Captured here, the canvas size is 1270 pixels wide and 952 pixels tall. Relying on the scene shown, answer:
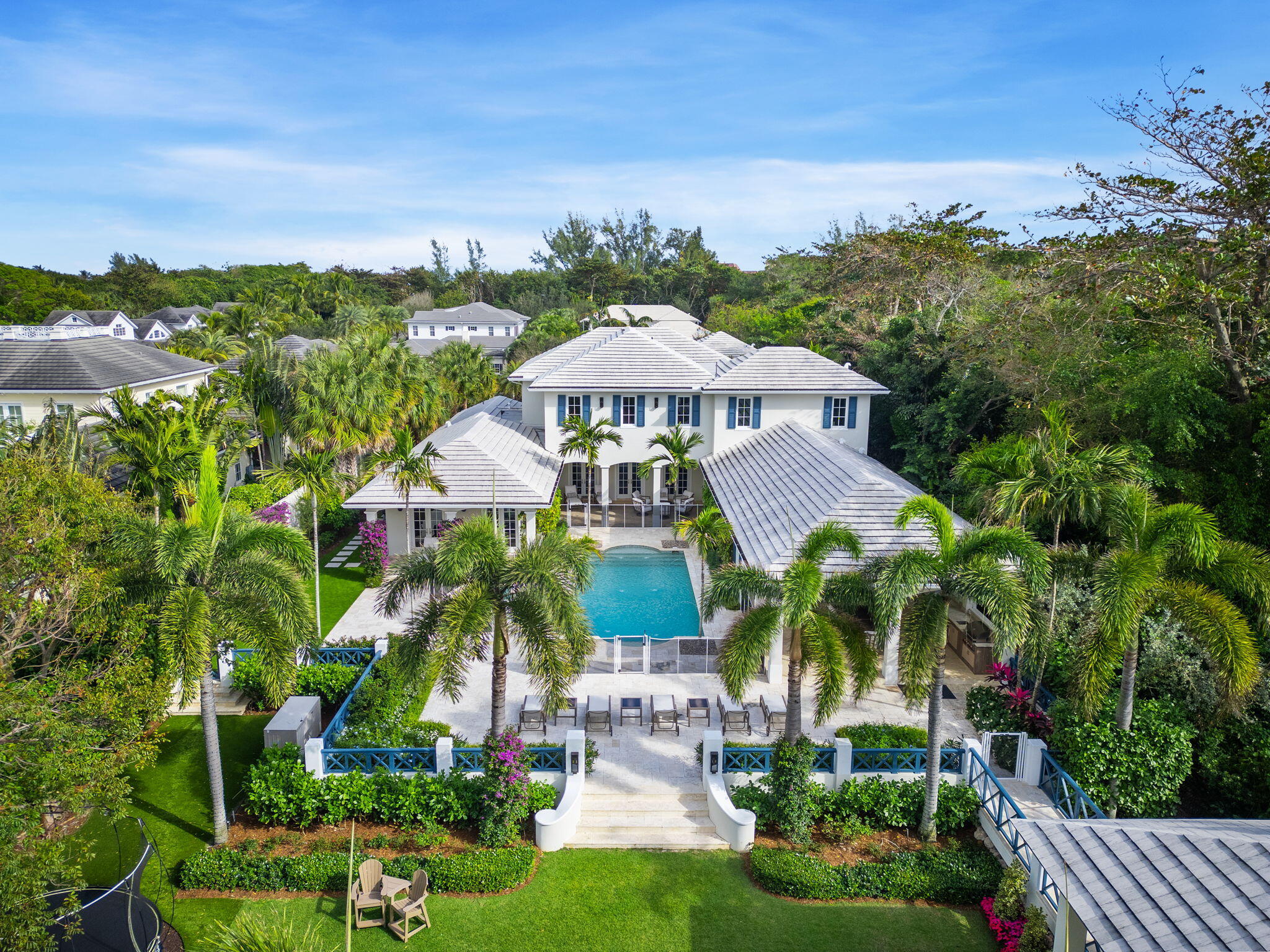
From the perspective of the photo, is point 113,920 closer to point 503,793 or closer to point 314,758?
point 314,758

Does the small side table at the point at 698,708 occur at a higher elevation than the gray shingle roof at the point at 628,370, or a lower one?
lower

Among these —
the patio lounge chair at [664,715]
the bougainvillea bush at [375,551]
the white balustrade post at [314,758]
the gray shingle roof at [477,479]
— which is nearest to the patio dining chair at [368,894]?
the white balustrade post at [314,758]

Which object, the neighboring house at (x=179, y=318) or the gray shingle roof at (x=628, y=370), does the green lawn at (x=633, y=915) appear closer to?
the gray shingle roof at (x=628, y=370)

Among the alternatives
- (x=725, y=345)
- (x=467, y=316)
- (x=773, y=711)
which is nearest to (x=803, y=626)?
(x=773, y=711)

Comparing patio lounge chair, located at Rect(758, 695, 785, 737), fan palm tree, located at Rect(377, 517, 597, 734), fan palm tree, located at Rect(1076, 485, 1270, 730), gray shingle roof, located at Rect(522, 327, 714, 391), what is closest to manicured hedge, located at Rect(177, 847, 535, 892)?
fan palm tree, located at Rect(377, 517, 597, 734)

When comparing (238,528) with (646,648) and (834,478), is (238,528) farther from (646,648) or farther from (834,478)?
(834,478)

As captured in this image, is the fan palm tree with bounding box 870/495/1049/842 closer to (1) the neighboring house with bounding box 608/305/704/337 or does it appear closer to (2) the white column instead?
(2) the white column

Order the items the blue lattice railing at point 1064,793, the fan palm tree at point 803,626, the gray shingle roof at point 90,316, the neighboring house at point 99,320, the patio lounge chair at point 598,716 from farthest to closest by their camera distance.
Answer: the gray shingle roof at point 90,316, the neighboring house at point 99,320, the patio lounge chair at point 598,716, the blue lattice railing at point 1064,793, the fan palm tree at point 803,626
